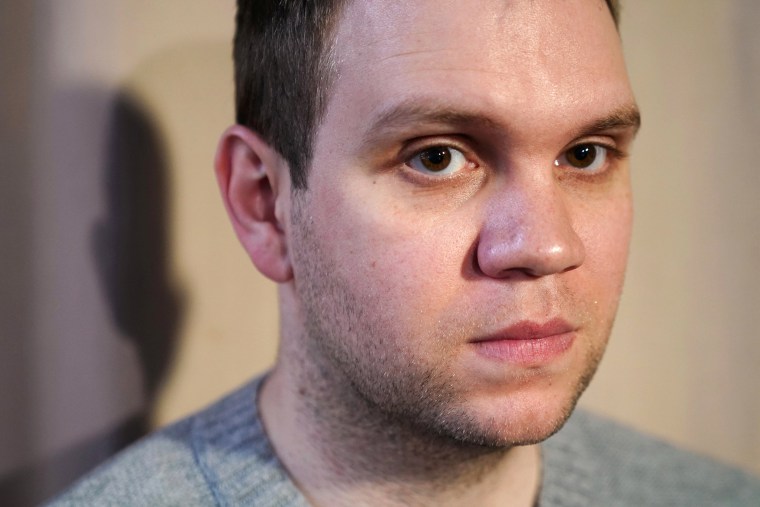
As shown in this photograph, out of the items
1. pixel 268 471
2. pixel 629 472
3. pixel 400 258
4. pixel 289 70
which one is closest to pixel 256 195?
pixel 289 70

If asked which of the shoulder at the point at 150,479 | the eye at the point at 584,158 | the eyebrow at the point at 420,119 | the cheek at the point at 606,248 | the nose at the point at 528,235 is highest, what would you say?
the eyebrow at the point at 420,119

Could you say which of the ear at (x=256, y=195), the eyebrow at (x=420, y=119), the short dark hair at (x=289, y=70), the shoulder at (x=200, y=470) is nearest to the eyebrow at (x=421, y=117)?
the eyebrow at (x=420, y=119)

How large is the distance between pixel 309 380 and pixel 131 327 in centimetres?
43

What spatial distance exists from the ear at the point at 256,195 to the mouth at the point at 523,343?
0.31m

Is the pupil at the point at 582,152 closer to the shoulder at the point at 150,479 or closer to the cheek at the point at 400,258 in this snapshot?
the cheek at the point at 400,258

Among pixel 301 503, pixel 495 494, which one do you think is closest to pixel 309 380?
pixel 301 503

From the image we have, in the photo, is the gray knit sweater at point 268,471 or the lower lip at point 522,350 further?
the gray knit sweater at point 268,471

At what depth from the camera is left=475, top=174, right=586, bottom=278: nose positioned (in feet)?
2.69

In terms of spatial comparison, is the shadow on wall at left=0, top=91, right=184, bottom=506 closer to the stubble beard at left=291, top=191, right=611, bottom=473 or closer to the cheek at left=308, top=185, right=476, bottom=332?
the stubble beard at left=291, top=191, right=611, bottom=473

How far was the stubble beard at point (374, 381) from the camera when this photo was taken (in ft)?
2.88

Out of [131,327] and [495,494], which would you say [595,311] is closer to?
[495,494]

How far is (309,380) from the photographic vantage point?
1021mm

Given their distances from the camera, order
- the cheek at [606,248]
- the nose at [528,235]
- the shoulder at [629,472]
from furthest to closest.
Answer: the shoulder at [629,472], the cheek at [606,248], the nose at [528,235]

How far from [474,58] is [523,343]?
0.34 metres
